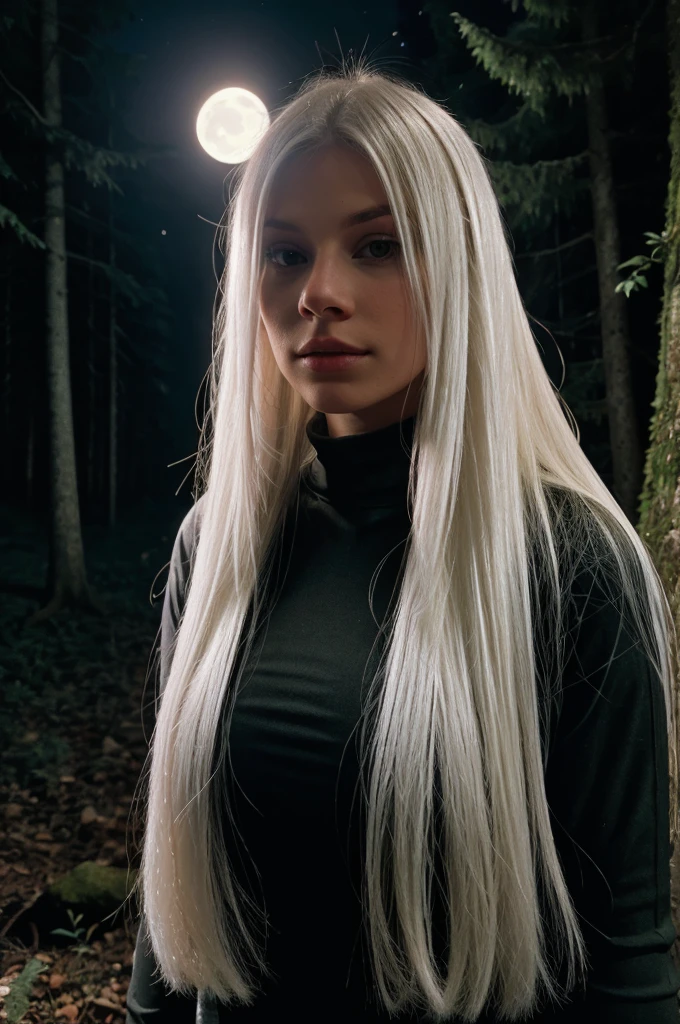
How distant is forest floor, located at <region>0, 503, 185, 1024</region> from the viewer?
1.93 m

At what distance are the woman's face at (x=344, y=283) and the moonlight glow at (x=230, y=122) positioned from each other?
899 millimetres

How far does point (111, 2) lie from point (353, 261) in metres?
1.65

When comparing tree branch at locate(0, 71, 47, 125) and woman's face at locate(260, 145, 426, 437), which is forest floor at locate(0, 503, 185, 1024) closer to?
tree branch at locate(0, 71, 47, 125)

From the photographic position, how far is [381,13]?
2041 millimetres

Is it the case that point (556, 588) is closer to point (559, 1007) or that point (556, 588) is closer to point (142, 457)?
point (559, 1007)

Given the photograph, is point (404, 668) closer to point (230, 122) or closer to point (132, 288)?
point (230, 122)

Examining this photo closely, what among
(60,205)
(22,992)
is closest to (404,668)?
(22,992)

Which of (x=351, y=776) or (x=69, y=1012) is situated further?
(x=69, y=1012)

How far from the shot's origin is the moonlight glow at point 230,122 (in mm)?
1821

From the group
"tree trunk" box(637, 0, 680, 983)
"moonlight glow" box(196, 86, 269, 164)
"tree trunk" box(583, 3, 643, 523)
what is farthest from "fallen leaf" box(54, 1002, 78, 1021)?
"moonlight glow" box(196, 86, 269, 164)

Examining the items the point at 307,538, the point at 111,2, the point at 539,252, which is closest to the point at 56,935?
the point at 307,538

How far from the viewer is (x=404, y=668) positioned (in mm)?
915

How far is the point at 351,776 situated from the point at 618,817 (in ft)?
0.98

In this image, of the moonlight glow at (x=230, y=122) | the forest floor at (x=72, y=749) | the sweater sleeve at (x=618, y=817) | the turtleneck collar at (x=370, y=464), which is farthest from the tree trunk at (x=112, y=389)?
the sweater sleeve at (x=618, y=817)
